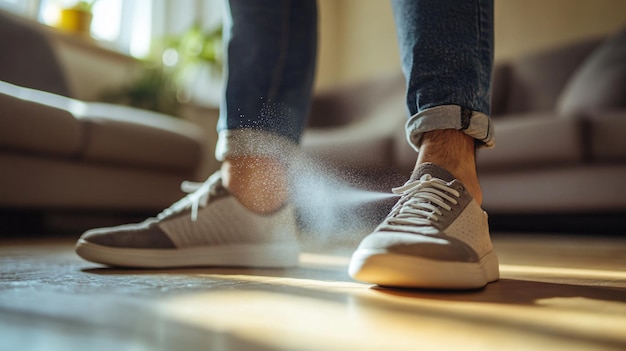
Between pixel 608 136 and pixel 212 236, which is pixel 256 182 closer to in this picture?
pixel 212 236

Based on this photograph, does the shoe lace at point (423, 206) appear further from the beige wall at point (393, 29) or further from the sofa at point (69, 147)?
the beige wall at point (393, 29)

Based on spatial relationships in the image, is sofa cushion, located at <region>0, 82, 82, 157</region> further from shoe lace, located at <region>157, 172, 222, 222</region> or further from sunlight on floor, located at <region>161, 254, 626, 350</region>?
sunlight on floor, located at <region>161, 254, 626, 350</region>

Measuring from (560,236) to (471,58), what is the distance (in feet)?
4.88

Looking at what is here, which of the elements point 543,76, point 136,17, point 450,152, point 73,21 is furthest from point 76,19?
point 450,152

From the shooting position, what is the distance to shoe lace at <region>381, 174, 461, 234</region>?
564mm

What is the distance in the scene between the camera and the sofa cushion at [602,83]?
A: 1.79 metres

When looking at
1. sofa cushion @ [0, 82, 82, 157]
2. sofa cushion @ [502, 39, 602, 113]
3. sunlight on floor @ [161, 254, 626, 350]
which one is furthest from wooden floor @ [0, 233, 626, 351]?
sofa cushion @ [502, 39, 602, 113]

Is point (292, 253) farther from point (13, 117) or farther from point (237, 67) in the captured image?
point (13, 117)

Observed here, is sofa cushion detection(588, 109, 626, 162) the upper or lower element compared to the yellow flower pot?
lower

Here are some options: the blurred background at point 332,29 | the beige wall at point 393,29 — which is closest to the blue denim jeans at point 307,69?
the blurred background at point 332,29

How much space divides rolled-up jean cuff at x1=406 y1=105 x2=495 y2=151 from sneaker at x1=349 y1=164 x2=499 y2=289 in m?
0.05

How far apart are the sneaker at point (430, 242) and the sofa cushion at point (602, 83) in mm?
1389

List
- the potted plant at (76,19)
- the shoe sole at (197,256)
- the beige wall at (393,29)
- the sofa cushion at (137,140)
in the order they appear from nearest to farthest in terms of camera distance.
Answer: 1. the shoe sole at (197,256)
2. the sofa cushion at (137,140)
3. the potted plant at (76,19)
4. the beige wall at (393,29)

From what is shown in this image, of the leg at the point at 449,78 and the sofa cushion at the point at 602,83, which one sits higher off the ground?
the sofa cushion at the point at 602,83
